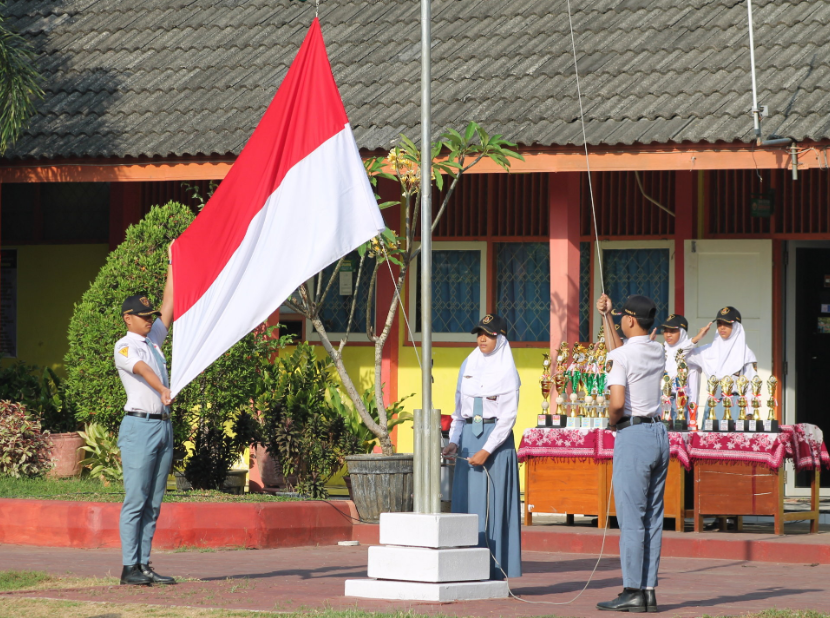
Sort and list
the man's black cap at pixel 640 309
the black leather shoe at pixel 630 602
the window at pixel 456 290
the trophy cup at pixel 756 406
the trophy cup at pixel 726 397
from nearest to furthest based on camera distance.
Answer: the black leather shoe at pixel 630 602, the man's black cap at pixel 640 309, the trophy cup at pixel 756 406, the trophy cup at pixel 726 397, the window at pixel 456 290

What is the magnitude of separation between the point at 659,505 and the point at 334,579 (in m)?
2.37

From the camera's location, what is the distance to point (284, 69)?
1416 centimetres

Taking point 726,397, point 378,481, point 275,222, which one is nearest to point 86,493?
point 378,481

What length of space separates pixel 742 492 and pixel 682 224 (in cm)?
355

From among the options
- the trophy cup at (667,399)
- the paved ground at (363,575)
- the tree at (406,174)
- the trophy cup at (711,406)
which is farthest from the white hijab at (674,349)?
the tree at (406,174)

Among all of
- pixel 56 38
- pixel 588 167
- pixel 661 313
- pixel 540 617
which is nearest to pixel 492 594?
pixel 540 617

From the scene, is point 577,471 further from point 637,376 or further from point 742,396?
point 637,376

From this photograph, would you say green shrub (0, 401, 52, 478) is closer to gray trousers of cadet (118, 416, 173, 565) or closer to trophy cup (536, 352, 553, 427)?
gray trousers of cadet (118, 416, 173, 565)

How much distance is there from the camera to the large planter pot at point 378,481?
1147 cm

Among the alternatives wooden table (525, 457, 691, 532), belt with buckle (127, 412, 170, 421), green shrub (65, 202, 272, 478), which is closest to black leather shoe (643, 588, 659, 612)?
belt with buckle (127, 412, 170, 421)

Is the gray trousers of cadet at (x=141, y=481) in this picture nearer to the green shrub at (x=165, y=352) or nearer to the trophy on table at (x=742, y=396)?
the green shrub at (x=165, y=352)

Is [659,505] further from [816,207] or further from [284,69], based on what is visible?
[284,69]

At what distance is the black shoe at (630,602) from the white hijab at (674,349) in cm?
456

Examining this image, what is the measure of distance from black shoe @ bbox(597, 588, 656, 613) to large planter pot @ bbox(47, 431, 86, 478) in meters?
7.45
